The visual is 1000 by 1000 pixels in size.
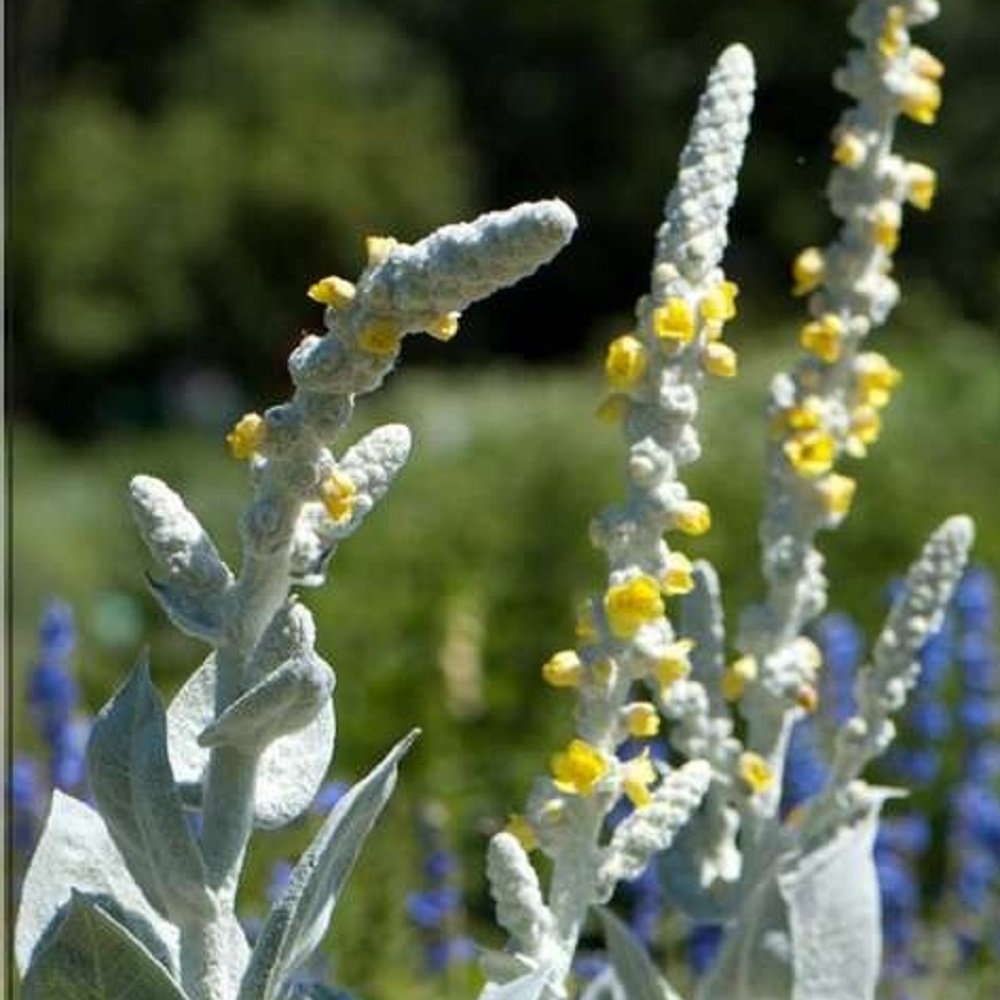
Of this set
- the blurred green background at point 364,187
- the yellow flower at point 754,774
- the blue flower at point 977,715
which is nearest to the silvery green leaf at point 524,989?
the yellow flower at point 754,774

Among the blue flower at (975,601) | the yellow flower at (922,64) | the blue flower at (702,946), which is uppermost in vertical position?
the blue flower at (975,601)

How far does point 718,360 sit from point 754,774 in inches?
23.0

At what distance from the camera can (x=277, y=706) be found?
2.06 m

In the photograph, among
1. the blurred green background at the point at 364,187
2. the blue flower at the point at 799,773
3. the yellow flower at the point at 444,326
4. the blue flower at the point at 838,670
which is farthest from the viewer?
the blurred green background at the point at 364,187

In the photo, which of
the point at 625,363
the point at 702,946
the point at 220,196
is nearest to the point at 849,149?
the point at 625,363

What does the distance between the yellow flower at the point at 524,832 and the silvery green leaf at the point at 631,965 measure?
173mm

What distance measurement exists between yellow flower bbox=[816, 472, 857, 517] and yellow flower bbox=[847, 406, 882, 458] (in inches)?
1.6

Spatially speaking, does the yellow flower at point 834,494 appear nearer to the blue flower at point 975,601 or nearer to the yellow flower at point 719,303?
the yellow flower at point 719,303

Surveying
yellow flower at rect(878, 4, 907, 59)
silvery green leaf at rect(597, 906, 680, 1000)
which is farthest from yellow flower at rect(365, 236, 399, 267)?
yellow flower at rect(878, 4, 907, 59)

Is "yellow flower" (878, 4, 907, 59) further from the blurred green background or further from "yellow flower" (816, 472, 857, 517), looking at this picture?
the blurred green background

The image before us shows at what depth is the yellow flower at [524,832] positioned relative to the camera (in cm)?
251

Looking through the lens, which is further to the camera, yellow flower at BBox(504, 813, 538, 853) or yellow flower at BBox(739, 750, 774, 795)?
yellow flower at BBox(739, 750, 774, 795)

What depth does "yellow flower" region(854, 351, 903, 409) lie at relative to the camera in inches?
117

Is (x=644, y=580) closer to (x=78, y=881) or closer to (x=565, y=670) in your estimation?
(x=565, y=670)
